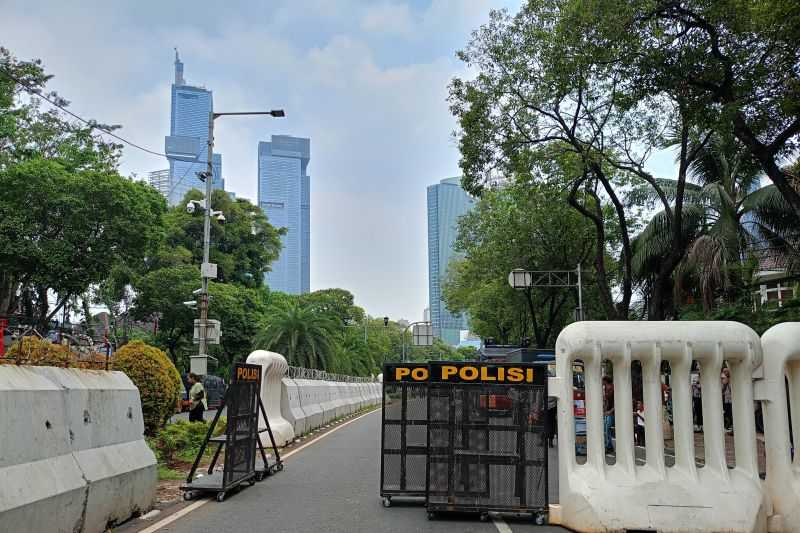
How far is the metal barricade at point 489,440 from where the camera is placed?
8250 mm

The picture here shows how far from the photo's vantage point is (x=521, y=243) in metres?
34.7

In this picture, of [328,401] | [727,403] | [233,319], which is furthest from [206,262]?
[233,319]

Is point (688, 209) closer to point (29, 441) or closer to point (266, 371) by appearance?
point (266, 371)

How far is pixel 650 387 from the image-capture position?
805 centimetres

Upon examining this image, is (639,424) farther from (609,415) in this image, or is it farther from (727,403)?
(727,403)

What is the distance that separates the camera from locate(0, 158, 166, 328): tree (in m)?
33.8

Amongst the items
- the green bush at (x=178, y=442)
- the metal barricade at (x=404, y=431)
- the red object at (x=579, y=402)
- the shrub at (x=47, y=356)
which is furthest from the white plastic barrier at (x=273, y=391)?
the metal barricade at (x=404, y=431)

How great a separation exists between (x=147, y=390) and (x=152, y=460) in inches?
260

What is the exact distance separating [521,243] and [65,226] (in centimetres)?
2133

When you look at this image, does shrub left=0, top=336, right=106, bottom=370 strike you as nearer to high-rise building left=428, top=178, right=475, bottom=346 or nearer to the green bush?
the green bush

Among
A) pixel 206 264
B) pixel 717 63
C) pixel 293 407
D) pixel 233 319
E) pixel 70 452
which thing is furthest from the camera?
pixel 233 319

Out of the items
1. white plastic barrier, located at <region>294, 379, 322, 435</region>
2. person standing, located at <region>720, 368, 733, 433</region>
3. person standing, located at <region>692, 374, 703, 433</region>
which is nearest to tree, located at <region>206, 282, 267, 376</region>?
white plastic barrier, located at <region>294, 379, 322, 435</region>

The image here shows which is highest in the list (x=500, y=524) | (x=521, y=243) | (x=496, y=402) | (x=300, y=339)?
(x=521, y=243)

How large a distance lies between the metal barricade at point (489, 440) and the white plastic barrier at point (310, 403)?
34.5 ft
